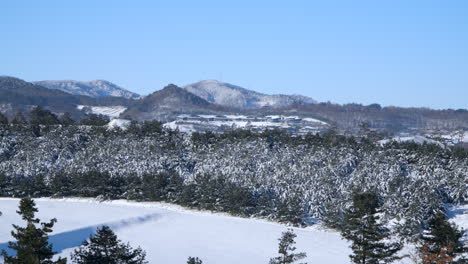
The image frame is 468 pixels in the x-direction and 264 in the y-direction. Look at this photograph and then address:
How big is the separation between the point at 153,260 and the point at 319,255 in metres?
12.2

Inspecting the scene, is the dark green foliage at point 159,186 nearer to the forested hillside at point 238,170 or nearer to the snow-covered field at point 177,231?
the forested hillside at point 238,170

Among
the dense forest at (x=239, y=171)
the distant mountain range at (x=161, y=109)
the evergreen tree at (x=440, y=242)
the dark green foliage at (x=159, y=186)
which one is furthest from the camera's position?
the distant mountain range at (x=161, y=109)

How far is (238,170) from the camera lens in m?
57.2

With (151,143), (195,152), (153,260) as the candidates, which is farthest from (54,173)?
(153,260)

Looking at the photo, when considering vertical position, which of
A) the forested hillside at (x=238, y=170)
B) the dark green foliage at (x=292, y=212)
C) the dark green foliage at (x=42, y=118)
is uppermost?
the dark green foliage at (x=42, y=118)

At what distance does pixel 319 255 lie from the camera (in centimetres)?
3641

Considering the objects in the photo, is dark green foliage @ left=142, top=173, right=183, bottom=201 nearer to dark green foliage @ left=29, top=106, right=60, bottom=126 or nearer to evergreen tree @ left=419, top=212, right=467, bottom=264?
dark green foliage @ left=29, top=106, right=60, bottom=126

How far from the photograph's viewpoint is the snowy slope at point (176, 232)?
36.3 m

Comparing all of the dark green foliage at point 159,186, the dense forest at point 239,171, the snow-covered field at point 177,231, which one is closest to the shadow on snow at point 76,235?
the snow-covered field at point 177,231

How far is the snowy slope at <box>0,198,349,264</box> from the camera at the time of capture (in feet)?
119

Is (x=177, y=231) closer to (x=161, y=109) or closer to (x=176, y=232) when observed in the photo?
(x=176, y=232)

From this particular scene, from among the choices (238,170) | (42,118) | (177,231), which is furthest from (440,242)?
(42,118)

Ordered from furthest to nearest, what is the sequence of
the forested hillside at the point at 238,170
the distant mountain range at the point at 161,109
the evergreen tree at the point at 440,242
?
the distant mountain range at the point at 161,109 → the forested hillside at the point at 238,170 → the evergreen tree at the point at 440,242

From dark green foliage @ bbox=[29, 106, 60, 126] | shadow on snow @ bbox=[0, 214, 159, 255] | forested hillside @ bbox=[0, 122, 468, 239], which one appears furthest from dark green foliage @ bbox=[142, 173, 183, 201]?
dark green foliage @ bbox=[29, 106, 60, 126]
